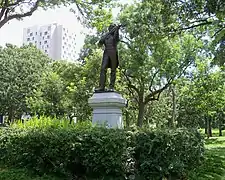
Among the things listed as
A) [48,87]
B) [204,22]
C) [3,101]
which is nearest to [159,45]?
[204,22]

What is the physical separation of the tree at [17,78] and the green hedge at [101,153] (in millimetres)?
24124

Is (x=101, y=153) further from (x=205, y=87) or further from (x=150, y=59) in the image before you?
(x=205, y=87)

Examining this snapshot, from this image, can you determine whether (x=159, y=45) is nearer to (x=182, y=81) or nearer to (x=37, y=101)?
(x=182, y=81)

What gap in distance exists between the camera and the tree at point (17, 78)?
102ft

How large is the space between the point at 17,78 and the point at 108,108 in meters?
25.5

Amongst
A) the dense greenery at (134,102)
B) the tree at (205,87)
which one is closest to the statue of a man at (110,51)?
the dense greenery at (134,102)

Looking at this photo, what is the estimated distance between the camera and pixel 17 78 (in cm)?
3198

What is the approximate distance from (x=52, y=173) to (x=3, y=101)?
1048 inches

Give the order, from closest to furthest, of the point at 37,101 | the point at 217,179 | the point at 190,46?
the point at 217,179, the point at 190,46, the point at 37,101

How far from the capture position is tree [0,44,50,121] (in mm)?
31156

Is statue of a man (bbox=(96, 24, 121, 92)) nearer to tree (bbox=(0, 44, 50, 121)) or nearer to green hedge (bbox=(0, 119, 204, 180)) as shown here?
green hedge (bbox=(0, 119, 204, 180))

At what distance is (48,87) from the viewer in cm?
2373

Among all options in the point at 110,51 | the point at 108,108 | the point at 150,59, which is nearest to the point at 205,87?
the point at 150,59

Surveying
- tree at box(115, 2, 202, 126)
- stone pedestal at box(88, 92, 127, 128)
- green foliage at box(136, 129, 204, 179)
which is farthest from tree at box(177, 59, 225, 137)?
green foliage at box(136, 129, 204, 179)
